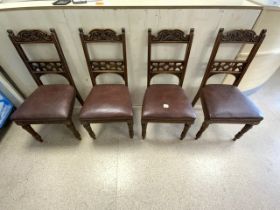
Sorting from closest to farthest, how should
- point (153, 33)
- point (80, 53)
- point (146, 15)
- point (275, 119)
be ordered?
point (146, 15) → point (153, 33) → point (80, 53) → point (275, 119)

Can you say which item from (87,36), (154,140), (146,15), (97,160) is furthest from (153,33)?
(97,160)

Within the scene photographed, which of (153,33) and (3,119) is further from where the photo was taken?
(3,119)

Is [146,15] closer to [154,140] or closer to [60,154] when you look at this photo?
[154,140]

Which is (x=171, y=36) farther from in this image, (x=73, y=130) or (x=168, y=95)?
(x=73, y=130)

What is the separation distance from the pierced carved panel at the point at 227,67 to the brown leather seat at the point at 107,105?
85 cm

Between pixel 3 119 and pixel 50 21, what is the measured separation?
1152 mm

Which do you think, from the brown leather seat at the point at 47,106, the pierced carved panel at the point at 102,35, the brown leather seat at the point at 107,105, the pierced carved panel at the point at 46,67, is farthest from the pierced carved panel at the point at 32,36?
the brown leather seat at the point at 107,105

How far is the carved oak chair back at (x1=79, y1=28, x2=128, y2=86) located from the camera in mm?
1181

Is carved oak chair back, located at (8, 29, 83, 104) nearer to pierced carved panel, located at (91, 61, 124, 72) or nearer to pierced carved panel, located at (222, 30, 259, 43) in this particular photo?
pierced carved panel, located at (91, 61, 124, 72)

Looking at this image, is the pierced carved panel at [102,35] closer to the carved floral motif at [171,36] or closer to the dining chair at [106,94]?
the dining chair at [106,94]

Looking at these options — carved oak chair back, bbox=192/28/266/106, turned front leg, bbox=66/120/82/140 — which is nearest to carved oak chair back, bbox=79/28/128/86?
turned front leg, bbox=66/120/82/140

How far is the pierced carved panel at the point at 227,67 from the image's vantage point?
4.42 feet

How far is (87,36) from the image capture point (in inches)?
47.1

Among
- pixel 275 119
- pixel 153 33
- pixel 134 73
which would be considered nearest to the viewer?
pixel 153 33
